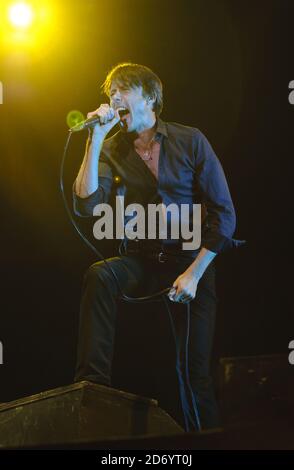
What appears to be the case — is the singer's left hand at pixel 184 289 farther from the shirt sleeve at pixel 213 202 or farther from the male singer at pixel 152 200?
the shirt sleeve at pixel 213 202

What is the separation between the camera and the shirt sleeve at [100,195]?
216 cm

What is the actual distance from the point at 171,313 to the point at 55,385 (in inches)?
A: 38.2

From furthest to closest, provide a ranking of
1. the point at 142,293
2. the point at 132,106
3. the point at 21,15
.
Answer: the point at 21,15
the point at 132,106
the point at 142,293

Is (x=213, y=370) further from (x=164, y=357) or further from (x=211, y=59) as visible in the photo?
(x=211, y=59)

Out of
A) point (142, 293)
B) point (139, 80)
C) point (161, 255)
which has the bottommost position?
point (142, 293)

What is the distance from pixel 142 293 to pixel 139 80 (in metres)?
0.92

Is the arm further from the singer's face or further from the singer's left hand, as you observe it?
Result: the singer's face

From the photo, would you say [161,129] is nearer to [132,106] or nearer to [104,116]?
[132,106]

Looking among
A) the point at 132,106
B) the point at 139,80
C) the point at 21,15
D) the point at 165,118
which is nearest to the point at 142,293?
the point at 132,106

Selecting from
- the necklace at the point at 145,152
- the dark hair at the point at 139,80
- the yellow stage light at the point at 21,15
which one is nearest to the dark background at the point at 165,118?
the yellow stage light at the point at 21,15

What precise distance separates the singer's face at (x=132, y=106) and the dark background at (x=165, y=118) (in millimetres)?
445

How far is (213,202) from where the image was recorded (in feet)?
7.23

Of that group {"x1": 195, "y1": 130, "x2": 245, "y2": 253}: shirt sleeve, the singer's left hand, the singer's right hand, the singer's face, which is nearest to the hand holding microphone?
the singer's right hand

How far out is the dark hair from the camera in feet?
7.65
